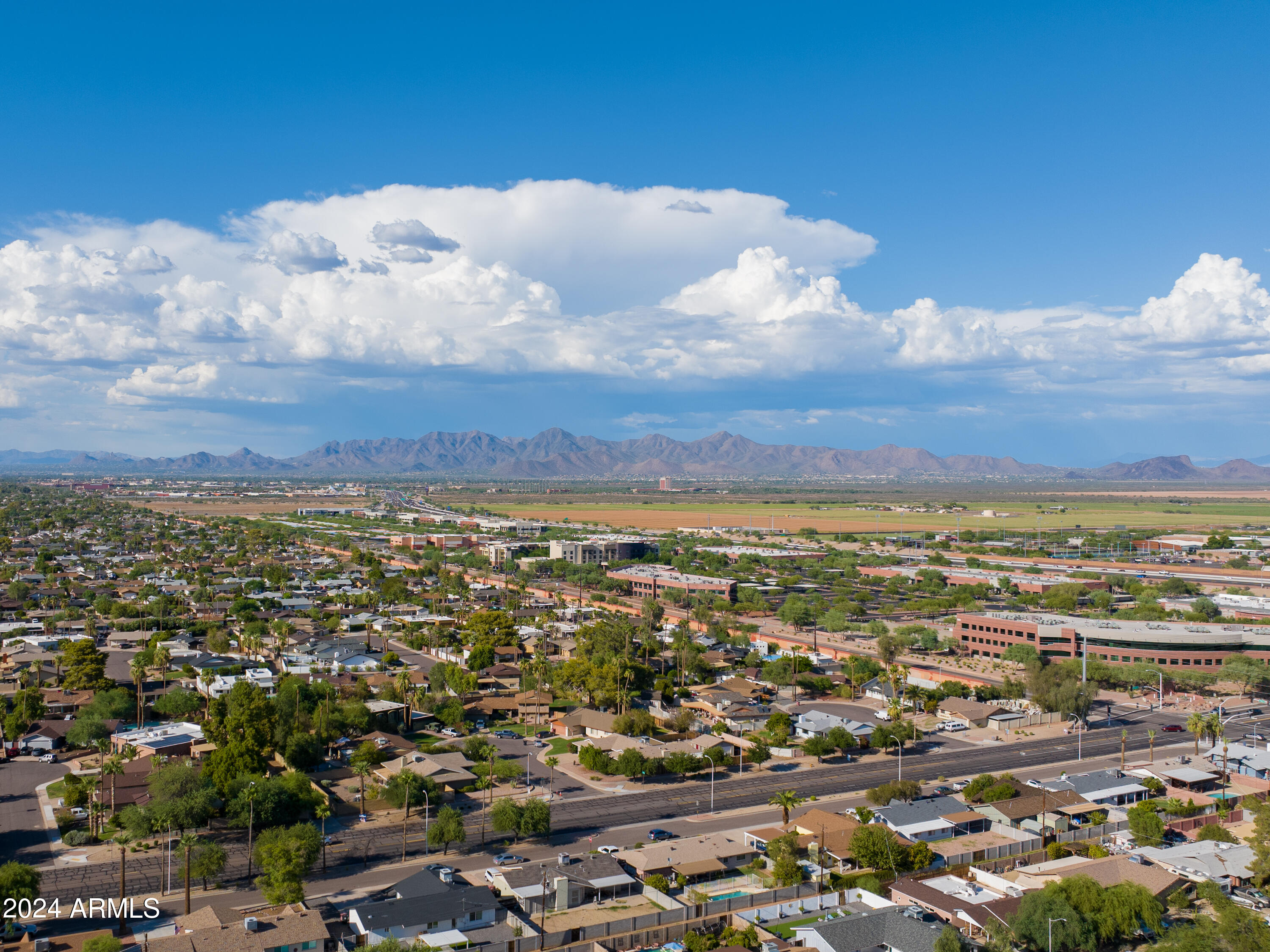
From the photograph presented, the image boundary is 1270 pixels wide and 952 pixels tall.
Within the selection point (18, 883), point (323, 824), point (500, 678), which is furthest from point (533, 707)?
point (18, 883)

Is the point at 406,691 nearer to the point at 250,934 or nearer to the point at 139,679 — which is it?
the point at 139,679

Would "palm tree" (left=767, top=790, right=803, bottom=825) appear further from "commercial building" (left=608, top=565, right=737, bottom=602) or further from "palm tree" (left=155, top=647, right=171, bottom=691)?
"commercial building" (left=608, top=565, right=737, bottom=602)

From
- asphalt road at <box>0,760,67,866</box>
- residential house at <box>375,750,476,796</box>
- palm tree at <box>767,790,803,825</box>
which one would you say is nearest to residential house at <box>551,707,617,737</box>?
residential house at <box>375,750,476,796</box>

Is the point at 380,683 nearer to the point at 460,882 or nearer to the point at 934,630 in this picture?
the point at 460,882

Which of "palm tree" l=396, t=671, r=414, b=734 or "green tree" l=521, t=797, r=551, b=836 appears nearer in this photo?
"green tree" l=521, t=797, r=551, b=836

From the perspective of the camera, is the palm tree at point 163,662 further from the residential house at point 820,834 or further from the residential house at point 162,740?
the residential house at point 820,834

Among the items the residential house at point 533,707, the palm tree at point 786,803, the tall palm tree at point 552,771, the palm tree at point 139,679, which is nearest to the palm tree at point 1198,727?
the palm tree at point 786,803

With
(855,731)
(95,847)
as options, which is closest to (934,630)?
(855,731)
